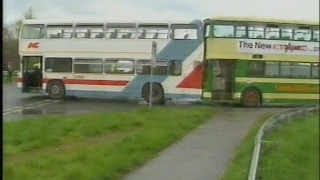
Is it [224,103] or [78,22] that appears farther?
[224,103]

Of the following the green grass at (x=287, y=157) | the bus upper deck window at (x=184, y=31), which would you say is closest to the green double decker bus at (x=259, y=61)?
the bus upper deck window at (x=184, y=31)

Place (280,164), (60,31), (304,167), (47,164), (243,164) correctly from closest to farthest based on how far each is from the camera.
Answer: (47,164) < (243,164) < (280,164) < (304,167) < (60,31)

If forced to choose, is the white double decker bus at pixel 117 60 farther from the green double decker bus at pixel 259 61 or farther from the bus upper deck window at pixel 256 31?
the bus upper deck window at pixel 256 31

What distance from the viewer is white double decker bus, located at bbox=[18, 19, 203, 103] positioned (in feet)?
55.2

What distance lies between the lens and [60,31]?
54.9 feet

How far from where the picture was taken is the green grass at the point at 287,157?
254 inches

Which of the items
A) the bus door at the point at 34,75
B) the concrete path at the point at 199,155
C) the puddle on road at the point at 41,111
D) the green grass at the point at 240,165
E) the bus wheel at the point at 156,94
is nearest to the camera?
the green grass at the point at 240,165

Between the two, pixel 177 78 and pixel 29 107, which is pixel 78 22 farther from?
pixel 177 78

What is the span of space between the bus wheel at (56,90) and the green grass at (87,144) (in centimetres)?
631

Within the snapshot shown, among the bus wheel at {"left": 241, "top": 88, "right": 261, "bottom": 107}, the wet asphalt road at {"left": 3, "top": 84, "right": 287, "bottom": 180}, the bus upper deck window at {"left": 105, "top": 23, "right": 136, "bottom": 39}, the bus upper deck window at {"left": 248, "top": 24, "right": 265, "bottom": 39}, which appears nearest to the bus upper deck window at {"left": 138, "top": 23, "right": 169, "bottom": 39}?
the bus upper deck window at {"left": 105, "top": 23, "right": 136, "bottom": 39}

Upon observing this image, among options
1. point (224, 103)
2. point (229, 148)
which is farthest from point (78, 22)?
point (229, 148)

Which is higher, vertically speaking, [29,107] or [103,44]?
[103,44]

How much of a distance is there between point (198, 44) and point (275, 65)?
243 centimetres

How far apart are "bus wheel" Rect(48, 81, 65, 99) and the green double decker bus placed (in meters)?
4.43
